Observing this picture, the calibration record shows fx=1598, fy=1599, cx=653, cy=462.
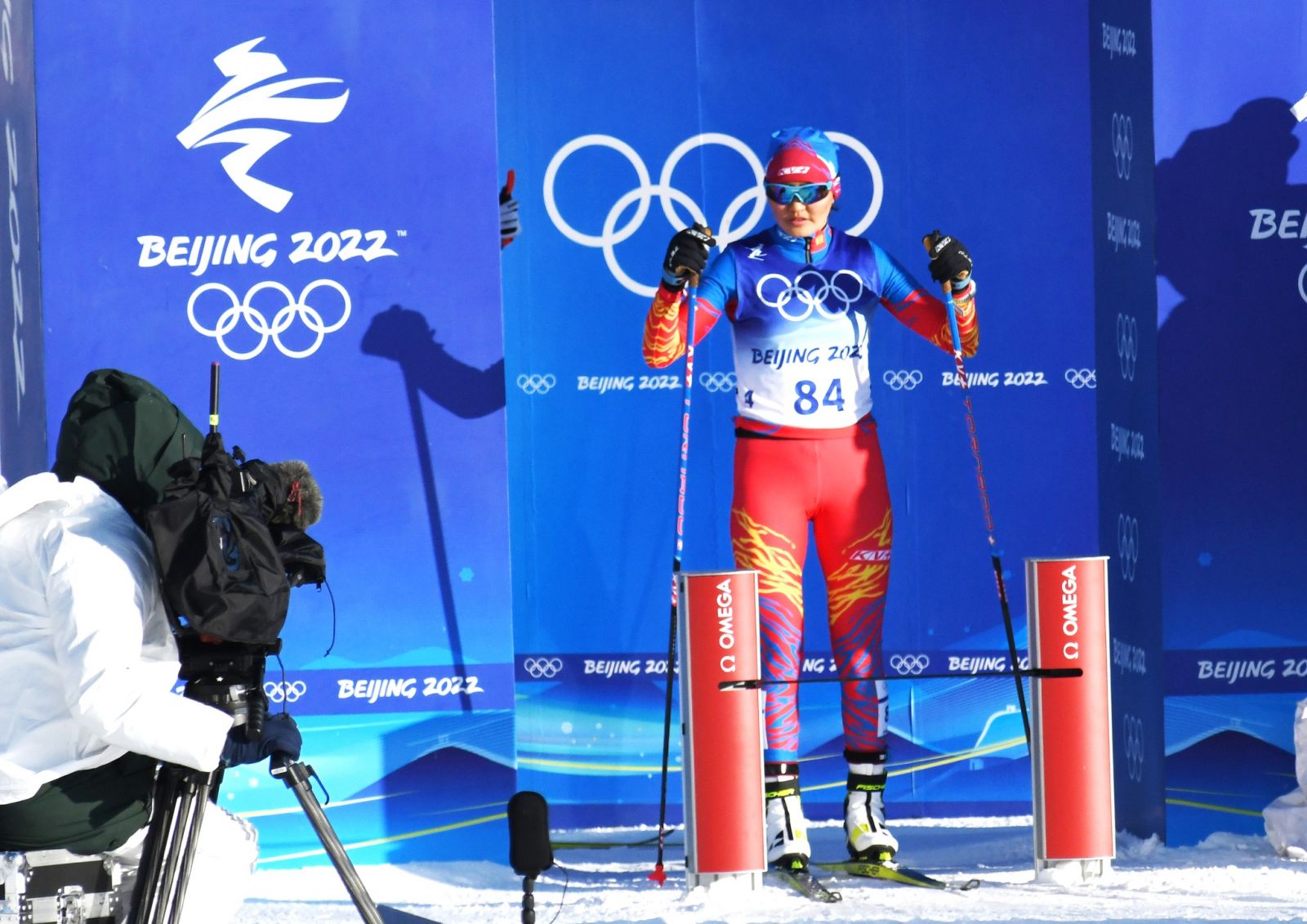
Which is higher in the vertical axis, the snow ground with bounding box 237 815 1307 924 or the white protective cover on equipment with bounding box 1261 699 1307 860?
the white protective cover on equipment with bounding box 1261 699 1307 860

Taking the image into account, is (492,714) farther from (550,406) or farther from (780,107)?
(780,107)

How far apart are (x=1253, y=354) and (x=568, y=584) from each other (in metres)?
2.73

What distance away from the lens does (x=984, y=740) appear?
21.3 ft

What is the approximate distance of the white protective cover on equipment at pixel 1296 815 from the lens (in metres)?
5.20

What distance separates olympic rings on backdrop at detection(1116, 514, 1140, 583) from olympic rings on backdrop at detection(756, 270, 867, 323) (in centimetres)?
133

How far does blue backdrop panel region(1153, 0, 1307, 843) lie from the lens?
17.7ft

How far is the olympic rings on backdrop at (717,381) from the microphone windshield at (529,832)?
→ 3.86 metres

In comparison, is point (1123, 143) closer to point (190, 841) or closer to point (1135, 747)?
point (1135, 747)

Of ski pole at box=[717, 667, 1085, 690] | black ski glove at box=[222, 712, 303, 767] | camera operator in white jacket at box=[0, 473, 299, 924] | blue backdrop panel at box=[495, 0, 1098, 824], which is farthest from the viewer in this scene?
blue backdrop panel at box=[495, 0, 1098, 824]

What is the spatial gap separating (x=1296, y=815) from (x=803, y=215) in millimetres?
2546

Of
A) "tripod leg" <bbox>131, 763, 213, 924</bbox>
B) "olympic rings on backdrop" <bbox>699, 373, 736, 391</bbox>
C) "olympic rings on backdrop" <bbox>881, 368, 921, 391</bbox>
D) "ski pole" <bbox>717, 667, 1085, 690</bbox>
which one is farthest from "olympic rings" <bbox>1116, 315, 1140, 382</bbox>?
"tripod leg" <bbox>131, 763, 213, 924</bbox>

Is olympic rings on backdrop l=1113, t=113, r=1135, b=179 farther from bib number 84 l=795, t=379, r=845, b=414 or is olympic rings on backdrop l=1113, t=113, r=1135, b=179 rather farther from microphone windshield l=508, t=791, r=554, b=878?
microphone windshield l=508, t=791, r=554, b=878

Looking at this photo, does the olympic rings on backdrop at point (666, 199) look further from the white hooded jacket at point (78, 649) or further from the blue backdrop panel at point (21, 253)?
the white hooded jacket at point (78, 649)

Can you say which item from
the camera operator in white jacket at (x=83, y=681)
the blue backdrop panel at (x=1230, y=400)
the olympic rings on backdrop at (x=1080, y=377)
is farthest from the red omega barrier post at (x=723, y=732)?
the olympic rings on backdrop at (x=1080, y=377)
